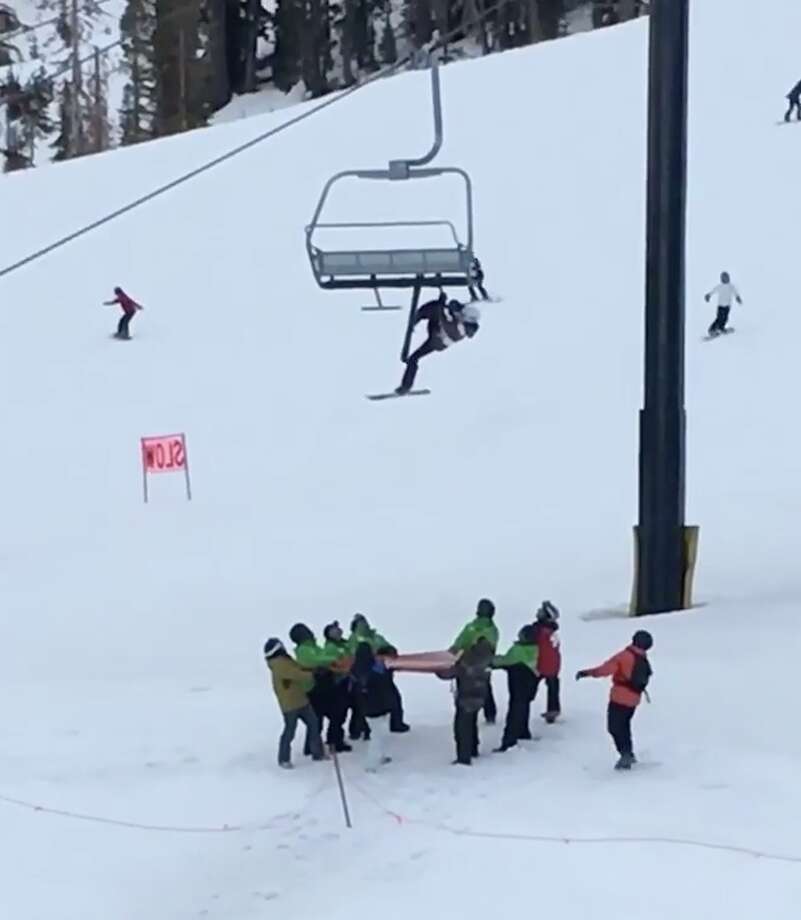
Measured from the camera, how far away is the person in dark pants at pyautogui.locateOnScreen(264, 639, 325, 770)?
9664 mm

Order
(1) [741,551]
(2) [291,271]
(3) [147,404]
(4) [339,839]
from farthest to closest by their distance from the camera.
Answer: (2) [291,271] < (3) [147,404] < (1) [741,551] < (4) [339,839]

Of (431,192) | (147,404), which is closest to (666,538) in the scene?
(147,404)

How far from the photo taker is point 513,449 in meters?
19.4

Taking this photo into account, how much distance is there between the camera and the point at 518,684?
31.7 ft

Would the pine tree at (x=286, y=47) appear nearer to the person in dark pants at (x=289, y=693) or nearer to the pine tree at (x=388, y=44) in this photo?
the pine tree at (x=388, y=44)

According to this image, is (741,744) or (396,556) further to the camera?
(396,556)

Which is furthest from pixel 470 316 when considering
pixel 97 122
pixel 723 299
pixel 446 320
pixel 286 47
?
pixel 286 47

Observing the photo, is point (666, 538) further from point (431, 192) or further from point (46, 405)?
point (431, 192)

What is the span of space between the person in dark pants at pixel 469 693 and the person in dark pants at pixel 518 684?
0.54ft

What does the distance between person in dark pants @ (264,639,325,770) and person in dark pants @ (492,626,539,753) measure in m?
1.04

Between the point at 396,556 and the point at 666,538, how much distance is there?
12.1 ft

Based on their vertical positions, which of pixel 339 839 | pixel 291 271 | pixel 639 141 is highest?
pixel 639 141

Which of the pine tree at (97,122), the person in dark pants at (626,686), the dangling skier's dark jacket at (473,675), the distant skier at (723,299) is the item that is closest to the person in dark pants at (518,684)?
the dangling skier's dark jacket at (473,675)

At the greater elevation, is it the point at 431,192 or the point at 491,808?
the point at 431,192
